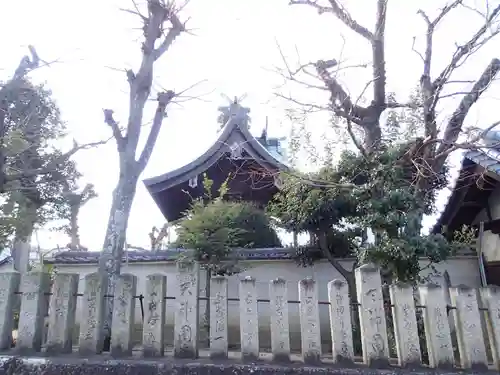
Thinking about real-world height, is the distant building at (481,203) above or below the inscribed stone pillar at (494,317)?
above

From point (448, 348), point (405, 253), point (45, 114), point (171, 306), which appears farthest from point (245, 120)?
point (45, 114)

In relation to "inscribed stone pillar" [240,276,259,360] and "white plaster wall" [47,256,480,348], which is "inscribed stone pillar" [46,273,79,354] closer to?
"inscribed stone pillar" [240,276,259,360]

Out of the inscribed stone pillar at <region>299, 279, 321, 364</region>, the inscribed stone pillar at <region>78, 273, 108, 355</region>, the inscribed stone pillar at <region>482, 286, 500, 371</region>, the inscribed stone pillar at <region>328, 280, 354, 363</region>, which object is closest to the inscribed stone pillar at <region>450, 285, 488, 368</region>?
the inscribed stone pillar at <region>482, 286, 500, 371</region>

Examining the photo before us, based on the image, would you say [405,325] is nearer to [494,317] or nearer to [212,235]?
[494,317]

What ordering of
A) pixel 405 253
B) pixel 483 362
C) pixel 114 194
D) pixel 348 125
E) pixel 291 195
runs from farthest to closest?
pixel 291 195
pixel 348 125
pixel 114 194
pixel 405 253
pixel 483 362

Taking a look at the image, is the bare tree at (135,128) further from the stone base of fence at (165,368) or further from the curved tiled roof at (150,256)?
the curved tiled roof at (150,256)

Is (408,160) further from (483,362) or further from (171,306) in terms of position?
(171,306)

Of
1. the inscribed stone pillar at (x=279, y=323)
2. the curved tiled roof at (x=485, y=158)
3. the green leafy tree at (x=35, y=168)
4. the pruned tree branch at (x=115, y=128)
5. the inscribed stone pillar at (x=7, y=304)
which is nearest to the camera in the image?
the inscribed stone pillar at (x=279, y=323)

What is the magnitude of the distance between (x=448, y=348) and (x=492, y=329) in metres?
0.76

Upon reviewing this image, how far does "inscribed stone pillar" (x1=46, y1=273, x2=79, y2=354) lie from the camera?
19.8ft

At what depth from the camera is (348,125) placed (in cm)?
806

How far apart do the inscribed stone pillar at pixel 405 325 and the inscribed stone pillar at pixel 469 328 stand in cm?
61

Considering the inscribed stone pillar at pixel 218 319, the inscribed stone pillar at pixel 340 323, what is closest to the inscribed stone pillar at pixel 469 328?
the inscribed stone pillar at pixel 340 323

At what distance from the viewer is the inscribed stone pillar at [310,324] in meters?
5.67
